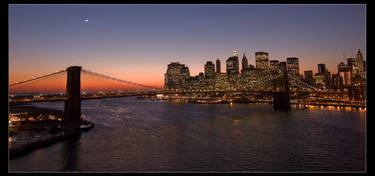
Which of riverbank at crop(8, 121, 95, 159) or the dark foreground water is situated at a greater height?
riverbank at crop(8, 121, 95, 159)

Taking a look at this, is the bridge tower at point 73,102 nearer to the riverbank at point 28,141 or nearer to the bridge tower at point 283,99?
the riverbank at point 28,141

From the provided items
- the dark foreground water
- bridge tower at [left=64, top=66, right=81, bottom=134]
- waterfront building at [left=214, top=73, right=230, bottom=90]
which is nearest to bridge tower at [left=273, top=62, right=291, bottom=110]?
the dark foreground water

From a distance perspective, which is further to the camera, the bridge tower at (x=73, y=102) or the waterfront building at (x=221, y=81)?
the waterfront building at (x=221, y=81)

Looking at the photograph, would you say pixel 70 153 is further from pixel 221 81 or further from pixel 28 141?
pixel 221 81

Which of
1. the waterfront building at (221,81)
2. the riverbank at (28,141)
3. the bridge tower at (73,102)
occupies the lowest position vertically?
the riverbank at (28,141)

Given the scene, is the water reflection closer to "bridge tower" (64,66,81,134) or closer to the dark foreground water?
the dark foreground water

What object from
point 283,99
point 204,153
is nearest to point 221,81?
point 283,99

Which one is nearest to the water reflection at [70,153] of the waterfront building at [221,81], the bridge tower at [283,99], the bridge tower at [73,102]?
the bridge tower at [73,102]

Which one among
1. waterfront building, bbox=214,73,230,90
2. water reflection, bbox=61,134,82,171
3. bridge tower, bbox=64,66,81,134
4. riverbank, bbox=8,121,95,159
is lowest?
water reflection, bbox=61,134,82,171

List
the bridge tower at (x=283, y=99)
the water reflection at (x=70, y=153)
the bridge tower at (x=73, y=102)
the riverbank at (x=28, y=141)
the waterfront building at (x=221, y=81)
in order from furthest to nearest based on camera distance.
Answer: the waterfront building at (x=221, y=81) < the bridge tower at (x=283, y=99) < the bridge tower at (x=73, y=102) < the riverbank at (x=28, y=141) < the water reflection at (x=70, y=153)
